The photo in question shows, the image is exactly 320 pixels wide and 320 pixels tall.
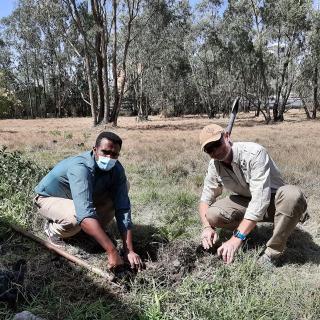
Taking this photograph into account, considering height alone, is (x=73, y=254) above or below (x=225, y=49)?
below

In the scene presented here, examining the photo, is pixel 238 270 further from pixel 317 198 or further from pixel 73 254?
pixel 317 198

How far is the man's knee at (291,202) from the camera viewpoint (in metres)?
3.64

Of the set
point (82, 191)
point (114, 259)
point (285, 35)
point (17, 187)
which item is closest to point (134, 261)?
point (114, 259)

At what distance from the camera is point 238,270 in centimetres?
352

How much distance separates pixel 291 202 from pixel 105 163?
1.58 meters

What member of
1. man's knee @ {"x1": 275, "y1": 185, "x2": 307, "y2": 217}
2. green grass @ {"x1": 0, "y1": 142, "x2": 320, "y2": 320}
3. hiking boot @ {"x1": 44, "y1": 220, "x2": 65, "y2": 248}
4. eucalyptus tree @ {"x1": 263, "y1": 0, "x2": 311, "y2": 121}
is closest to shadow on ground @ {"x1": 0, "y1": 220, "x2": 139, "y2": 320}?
green grass @ {"x1": 0, "y1": 142, "x2": 320, "y2": 320}

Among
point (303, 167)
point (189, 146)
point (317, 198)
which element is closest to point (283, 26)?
point (189, 146)

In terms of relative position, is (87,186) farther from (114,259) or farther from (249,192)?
(249,192)

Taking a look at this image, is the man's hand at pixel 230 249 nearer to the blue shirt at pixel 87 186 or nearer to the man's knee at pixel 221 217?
the man's knee at pixel 221 217

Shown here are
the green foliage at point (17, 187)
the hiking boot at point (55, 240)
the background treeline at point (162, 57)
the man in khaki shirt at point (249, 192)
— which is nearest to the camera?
the man in khaki shirt at point (249, 192)

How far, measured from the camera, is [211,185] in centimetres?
415

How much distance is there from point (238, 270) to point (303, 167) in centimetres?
436

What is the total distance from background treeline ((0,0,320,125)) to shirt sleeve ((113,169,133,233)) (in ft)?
50.2

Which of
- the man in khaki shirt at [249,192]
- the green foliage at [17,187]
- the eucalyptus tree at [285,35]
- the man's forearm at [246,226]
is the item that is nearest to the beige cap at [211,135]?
the man in khaki shirt at [249,192]
